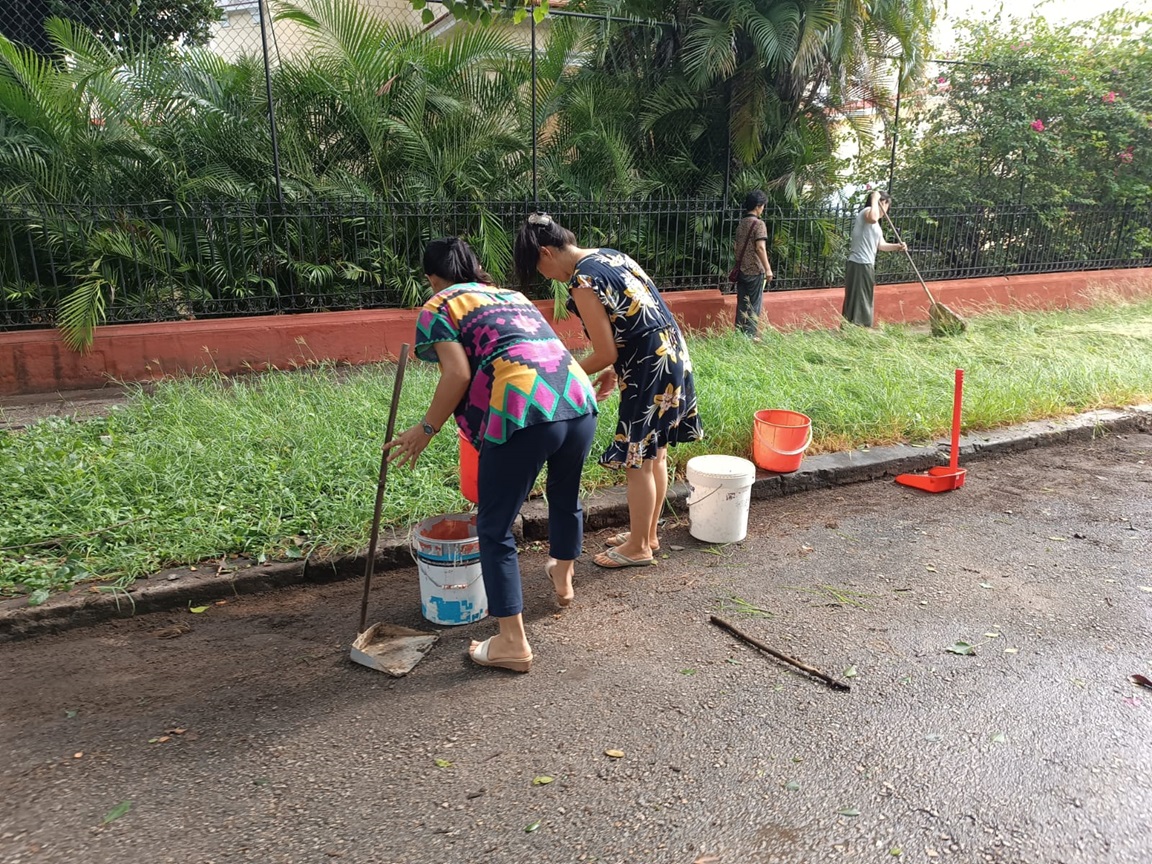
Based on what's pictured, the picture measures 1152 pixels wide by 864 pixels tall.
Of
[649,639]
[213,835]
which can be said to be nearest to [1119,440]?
[649,639]

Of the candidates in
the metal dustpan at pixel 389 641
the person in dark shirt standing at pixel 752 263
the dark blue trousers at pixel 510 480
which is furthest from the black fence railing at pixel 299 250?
the dark blue trousers at pixel 510 480

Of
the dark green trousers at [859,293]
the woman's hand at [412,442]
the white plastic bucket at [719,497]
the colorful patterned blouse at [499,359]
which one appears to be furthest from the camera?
the dark green trousers at [859,293]

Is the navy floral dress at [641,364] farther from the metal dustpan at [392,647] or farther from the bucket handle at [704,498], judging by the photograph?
the metal dustpan at [392,647]

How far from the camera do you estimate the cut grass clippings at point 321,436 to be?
3609 mm

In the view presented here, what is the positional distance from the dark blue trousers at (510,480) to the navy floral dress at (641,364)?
0.60 m

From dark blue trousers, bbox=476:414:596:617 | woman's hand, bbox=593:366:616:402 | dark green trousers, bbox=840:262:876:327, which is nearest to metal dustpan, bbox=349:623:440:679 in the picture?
dark blue trousers, bbox=476:414:596:617

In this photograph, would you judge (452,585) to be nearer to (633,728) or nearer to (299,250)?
(633,728)

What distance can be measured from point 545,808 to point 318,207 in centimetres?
644

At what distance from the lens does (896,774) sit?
2.36m

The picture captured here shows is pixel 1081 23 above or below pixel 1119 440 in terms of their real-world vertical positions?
above

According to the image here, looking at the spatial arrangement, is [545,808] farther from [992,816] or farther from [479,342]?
[479,342]

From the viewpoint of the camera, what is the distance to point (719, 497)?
3.96m

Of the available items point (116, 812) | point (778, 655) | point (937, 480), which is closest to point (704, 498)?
point (778, 655)

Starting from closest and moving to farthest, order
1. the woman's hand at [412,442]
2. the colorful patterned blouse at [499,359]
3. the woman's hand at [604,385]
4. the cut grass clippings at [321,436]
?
1. the colorful patterned blouse at [499,359]
2. the woman's hand at [412,442]
3. the cut grass clippings at [321,436]
4. the woman's hand at [604,385]
